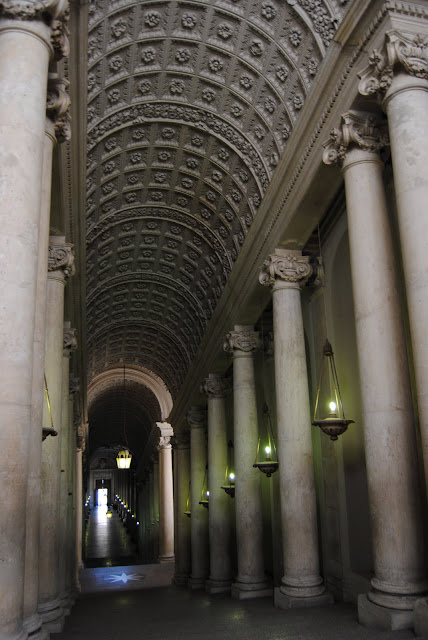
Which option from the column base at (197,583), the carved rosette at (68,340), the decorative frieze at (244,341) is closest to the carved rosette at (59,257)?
the carved rosette at (68,340)

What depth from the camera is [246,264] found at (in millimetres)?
14133

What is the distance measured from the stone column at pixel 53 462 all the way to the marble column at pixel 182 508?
14.7 metres

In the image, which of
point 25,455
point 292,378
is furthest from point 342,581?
point 25,455

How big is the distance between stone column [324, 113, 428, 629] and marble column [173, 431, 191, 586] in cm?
1800

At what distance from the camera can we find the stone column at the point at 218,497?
17.5 metres

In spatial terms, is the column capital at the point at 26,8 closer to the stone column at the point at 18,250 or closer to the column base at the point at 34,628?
the stone column at the point at 18,250

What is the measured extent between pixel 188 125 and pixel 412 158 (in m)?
7.44

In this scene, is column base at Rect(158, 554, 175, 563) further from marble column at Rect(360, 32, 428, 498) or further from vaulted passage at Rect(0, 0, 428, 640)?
marble column at Rect(360, 32, 428, 498)

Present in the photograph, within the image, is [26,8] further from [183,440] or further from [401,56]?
[183,440]

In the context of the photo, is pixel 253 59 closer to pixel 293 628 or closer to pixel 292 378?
pixel 292 378

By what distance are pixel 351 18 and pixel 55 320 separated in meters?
6.85

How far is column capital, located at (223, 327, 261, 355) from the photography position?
50.8ft

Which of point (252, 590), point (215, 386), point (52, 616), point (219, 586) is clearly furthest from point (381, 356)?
point (219, 586)

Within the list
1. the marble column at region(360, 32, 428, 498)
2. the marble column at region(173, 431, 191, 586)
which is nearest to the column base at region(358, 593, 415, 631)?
the marble column at region(360, 32, 428, 498)
